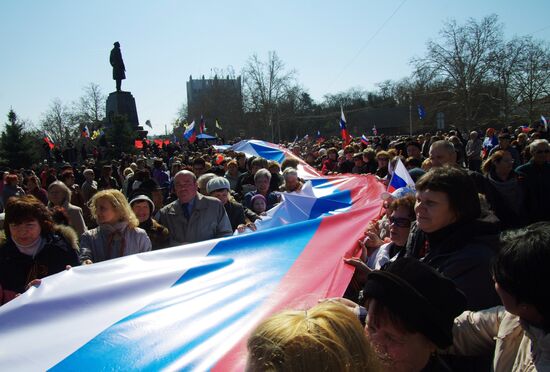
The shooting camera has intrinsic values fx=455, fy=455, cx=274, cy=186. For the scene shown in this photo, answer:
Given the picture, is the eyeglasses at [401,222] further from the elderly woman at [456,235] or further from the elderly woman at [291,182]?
the elderly woman at [291,182]

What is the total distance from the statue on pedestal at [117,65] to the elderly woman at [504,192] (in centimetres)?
2886

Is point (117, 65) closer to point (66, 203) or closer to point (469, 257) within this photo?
point (66, 203)

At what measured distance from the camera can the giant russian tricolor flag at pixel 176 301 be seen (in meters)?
2.37

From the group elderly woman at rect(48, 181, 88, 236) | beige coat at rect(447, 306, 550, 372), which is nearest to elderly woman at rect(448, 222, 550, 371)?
beige coat at rect(447, 306, 550, 372)

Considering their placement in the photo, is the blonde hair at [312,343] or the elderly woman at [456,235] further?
the elderly woman at [456,235]

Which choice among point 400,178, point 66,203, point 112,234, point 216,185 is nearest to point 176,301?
point 112,234

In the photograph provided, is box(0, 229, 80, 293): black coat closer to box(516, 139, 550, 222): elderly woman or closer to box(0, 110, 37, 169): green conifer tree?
box(516, 139, 550, 222): elderly woman

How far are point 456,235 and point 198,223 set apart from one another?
2829 mm

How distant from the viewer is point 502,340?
1.75 metres

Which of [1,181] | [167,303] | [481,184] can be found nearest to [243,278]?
[167,303]

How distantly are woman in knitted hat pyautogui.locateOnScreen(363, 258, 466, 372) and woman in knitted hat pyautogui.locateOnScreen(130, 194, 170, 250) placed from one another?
10.5ft

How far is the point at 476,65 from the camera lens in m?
45.2

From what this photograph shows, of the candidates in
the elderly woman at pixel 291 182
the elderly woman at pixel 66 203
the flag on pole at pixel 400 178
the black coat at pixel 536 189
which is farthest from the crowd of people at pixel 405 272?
the elderly woman at pixel 291 182

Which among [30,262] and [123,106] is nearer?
[30,262]
